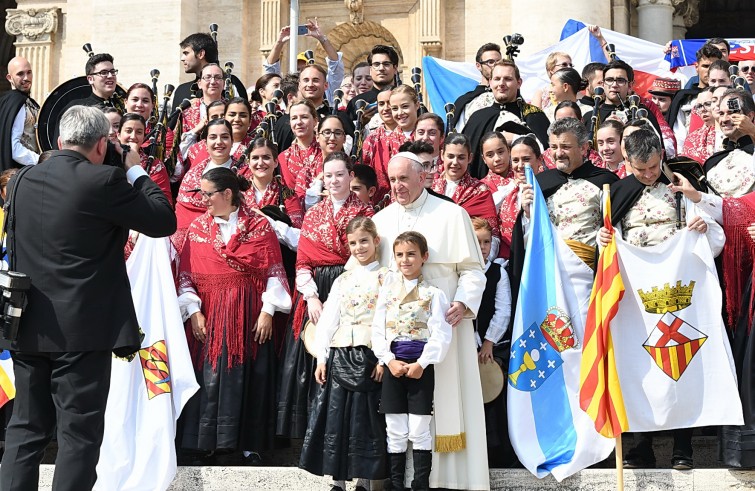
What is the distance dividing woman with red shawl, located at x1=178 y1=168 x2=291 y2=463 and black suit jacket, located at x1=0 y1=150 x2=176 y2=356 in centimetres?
193

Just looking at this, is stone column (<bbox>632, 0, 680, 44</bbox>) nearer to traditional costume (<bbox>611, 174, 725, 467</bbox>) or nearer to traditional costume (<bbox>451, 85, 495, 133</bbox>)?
traditional costume (<bbox>451, 85, 495, 133</bbox>)

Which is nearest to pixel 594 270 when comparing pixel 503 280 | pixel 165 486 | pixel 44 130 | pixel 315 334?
pixel 503 280

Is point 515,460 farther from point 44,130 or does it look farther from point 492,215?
point 44,130

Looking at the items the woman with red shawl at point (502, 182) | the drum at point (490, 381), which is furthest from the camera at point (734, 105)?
the drum at point (490, 381)

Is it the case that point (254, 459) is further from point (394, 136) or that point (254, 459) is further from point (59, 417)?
point (394, 136)

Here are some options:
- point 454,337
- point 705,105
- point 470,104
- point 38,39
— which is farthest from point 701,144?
point 38,39

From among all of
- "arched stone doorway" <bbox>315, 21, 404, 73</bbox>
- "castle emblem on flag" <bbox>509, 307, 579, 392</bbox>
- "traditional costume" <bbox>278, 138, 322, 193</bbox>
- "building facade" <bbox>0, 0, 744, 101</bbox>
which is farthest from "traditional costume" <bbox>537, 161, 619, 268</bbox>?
"arched stone doorway" <bbox>315, 21, 404, 73</bbox>

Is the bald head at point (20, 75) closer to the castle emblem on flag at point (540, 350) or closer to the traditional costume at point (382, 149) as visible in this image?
the traditional costume at point (382, 149)

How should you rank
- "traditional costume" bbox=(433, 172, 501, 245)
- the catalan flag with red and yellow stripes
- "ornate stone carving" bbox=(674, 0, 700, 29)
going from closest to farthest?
the catalan flag with red and yellow stripes, "traditional costume" bbox=(433, 172, 501, 245), "ornate stone carving" bbox=(674, 0, 700, 29)

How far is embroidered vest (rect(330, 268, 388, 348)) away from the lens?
7137 millimetres

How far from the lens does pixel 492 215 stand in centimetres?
807

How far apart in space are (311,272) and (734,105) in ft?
9.44

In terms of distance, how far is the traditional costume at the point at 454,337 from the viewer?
6.99 meters

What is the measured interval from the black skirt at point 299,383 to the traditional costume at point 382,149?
1.25m
